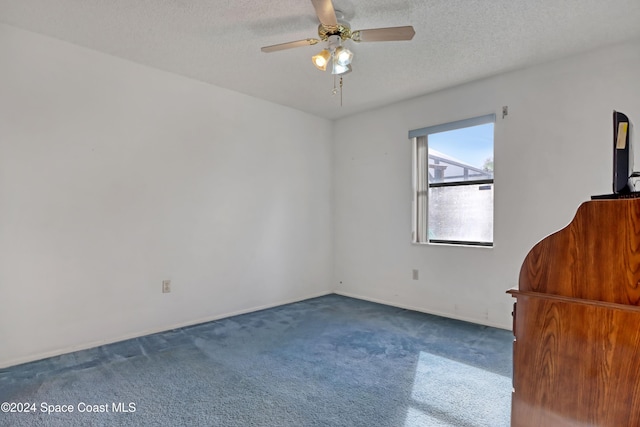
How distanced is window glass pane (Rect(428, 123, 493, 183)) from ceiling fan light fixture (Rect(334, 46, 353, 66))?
188cm

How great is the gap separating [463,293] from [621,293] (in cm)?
254

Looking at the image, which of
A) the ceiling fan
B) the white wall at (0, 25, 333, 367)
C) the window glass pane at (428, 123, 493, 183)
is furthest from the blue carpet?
the ceiling fan

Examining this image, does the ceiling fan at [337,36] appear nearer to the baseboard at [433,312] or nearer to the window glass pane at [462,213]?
the window glass pane at [462,213]

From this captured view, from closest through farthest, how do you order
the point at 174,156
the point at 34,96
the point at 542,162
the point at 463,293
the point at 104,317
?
1. the point at 34,96
2. the point at 104,317
3. the point at 542,162
4. the point at 174,156
5. the point at 463,293

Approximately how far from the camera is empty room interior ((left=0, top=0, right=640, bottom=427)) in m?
2.18

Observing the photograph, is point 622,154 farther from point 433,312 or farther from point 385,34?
point 433,312

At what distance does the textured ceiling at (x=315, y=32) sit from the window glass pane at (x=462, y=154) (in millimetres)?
582

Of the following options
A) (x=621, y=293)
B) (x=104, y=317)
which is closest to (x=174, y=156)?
(x=104, y=317)

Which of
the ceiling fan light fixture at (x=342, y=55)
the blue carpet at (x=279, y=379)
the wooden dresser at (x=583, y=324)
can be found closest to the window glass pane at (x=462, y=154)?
the blue carpet at (x=279, y=379)

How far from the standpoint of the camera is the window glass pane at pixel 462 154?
348cm

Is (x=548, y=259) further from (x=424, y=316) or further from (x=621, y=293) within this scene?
(x=424, y=316)

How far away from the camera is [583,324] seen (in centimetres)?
120

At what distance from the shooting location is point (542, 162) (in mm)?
Answer: 3049

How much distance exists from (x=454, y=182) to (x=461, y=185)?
0.09 metres
